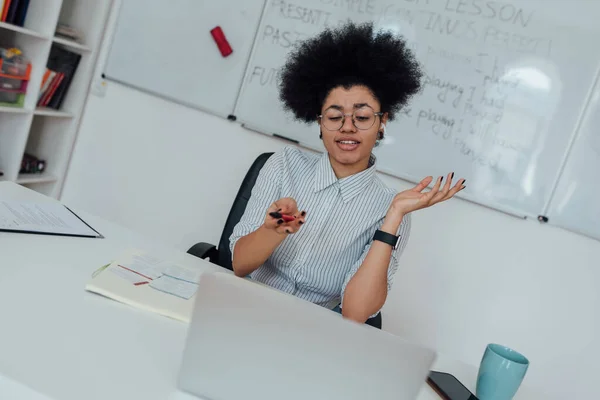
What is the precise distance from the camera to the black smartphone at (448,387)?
96 cm

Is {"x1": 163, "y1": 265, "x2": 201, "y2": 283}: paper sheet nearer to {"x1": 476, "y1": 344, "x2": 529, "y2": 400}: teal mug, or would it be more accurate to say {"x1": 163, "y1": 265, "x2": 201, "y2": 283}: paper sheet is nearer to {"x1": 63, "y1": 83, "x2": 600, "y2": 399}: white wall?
{"x1": 476, "y1": 344, "x2": 529, "y2": 400}: teal mug

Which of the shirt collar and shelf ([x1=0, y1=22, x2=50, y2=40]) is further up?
shelf ([x1=0, y1=22, x2=50, y2=40])

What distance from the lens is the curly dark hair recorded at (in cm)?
149

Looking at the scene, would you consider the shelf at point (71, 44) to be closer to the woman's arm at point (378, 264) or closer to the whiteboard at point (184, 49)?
the whiteboard at point (184, 49)

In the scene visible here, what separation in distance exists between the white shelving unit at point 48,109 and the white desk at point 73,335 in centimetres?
158

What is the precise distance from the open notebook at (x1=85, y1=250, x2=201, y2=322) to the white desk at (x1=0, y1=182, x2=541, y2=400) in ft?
0.06

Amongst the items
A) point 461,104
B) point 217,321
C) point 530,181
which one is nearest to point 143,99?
point 461,104

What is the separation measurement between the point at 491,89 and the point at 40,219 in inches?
65.1

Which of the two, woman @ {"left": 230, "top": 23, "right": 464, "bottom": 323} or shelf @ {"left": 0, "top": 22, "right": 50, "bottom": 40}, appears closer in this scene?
woman @ {"left": 230, "top": 23, "right": 464, "bottom": 323}

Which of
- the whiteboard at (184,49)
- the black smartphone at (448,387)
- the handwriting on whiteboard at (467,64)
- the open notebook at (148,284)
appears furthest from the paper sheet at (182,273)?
the whiteboard at (184,49)

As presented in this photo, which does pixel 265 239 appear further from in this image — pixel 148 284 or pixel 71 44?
pixel 71 44

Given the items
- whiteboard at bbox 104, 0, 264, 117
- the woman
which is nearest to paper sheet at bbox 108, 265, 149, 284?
the woman

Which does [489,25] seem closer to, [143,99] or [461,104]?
[461,104]

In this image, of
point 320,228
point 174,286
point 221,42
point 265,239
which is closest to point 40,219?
point 174,286
